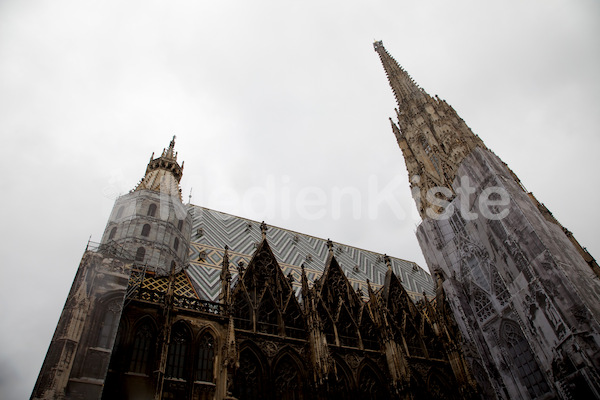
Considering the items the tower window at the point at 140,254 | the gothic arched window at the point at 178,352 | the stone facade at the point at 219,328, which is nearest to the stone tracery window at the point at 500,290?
the stone facade at the point at 219,328

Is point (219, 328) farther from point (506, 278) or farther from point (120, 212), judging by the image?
point (506, 278)

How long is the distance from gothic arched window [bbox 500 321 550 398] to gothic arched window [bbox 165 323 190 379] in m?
14.4

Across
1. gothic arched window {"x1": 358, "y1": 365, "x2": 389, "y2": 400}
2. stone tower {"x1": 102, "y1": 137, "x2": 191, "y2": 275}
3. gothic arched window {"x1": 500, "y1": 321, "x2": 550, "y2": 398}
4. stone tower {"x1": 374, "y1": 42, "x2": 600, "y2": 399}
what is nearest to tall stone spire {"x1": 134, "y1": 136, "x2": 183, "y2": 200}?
stone tower {"x1": 102, "y1": 137, "x2": 191, "y2": 275}

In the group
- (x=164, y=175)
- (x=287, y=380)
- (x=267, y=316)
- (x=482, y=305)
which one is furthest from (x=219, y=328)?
(x=482, y=305)

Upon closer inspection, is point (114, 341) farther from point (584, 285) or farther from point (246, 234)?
point (584, 285)

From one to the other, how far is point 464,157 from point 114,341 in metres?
21.5

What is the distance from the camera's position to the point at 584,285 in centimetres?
1680

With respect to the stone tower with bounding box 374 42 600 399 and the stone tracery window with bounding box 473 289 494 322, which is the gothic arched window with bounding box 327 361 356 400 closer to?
the stone tower with bounding box 374 42 600 399

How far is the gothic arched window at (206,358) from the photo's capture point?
13.3 m

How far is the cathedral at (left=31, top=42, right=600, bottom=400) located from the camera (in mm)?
12820

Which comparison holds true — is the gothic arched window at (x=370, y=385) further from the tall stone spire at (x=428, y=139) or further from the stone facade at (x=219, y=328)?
the tall stone spire at (x=428, y=139)

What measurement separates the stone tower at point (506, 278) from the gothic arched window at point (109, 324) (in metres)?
16.1

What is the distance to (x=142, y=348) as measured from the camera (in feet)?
42.8

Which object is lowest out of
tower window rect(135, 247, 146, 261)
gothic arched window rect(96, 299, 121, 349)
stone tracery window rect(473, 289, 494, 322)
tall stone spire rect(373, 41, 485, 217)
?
gothic arched window rect(96, 299, 121, 349)
